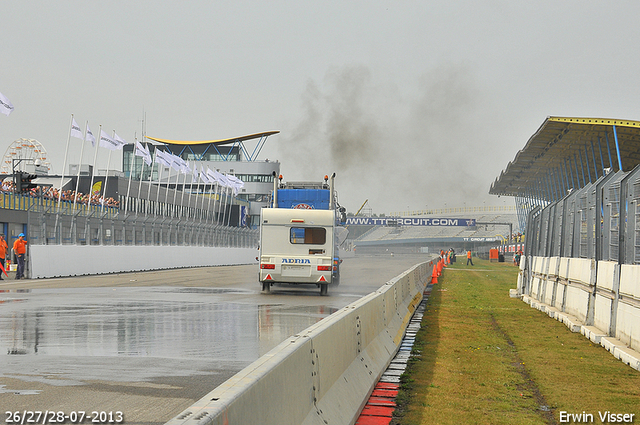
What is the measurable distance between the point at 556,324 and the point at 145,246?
28357mm

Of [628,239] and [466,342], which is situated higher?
[628,239]

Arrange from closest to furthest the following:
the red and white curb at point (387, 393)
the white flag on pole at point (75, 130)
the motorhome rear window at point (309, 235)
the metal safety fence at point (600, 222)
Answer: the red and white curb at point (387, 393), the metal safety fence at point (600, 222), the motorhome rear window at point (309, 235), the white flag on pole at point (75, 130)

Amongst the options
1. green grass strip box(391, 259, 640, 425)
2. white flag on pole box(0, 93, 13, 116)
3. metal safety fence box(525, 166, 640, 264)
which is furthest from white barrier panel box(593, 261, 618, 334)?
white flag on pole box(0, 93, 13, 116)

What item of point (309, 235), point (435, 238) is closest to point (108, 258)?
point (309, 235)

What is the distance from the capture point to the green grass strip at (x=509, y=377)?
7.27m

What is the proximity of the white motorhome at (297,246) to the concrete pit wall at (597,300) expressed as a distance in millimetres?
5994

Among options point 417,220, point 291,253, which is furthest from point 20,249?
point 417,220

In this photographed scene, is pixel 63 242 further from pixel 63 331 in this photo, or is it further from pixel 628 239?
pixel 628 239

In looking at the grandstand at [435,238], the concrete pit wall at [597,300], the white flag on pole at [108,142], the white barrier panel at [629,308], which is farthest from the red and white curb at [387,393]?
the grandstand at [435,238]

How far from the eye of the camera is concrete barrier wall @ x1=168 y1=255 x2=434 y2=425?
379 cm

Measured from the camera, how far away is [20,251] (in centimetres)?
2839

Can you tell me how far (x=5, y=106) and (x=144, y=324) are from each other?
21.5 m

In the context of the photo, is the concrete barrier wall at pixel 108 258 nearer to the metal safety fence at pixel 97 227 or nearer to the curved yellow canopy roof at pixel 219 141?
the metal safety fence at pixel 97 227

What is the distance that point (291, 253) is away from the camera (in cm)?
2230
